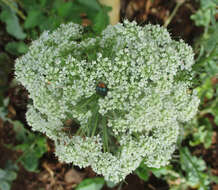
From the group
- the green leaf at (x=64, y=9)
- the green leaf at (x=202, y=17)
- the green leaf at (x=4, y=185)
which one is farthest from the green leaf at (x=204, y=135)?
the green leaf at (x=4, y=185)

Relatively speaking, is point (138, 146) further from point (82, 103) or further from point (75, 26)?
point (75, 26)

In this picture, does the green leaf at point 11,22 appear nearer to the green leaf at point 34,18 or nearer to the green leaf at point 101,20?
the green leaf at point 34,18

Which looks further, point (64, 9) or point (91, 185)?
point (91, 185)

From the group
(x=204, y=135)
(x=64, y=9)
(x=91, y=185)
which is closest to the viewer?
(x=64, y=9)

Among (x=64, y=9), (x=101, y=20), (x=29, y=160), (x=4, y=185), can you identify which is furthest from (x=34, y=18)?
(x=4, y=185)

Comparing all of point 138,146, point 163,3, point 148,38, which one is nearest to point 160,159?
point 138,146

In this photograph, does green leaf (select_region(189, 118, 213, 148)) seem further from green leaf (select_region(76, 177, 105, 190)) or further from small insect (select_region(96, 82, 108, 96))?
small insect (select_region(96, 82, 108, 96))

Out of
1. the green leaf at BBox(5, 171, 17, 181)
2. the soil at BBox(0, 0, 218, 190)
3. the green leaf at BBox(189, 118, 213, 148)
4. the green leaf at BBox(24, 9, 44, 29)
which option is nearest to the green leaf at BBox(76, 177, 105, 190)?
the soil at BBox(0, 0, 218, 190)

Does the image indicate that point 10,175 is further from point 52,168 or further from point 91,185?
point 91,185
